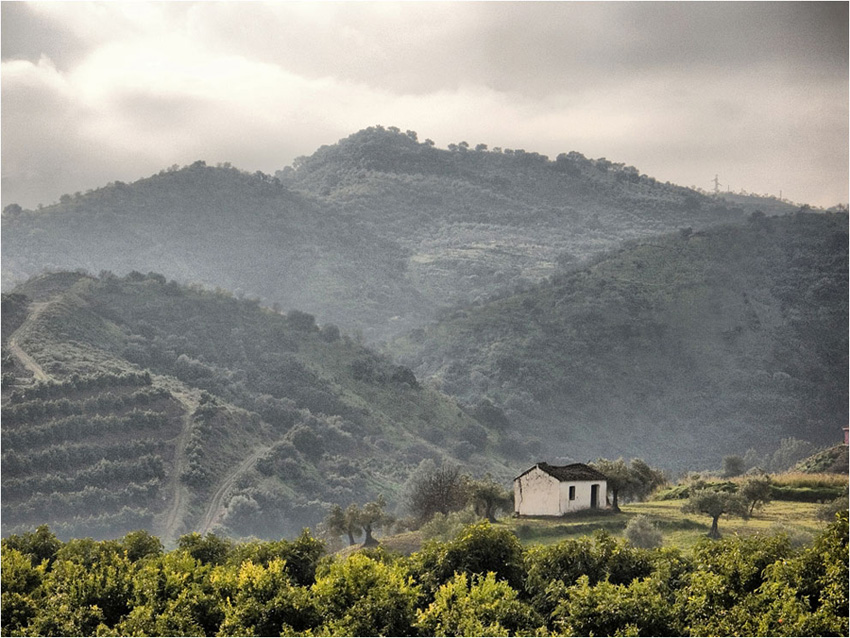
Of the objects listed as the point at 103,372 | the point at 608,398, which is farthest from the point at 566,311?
the point at 103,372

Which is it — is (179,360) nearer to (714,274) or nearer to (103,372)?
(103,372)

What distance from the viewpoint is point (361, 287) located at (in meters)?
178

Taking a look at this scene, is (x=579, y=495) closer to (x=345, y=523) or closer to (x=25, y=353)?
(x=345, y=523)

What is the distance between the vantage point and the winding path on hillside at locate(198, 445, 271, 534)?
72.5 meters

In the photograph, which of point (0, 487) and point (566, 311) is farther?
point (566, 311)

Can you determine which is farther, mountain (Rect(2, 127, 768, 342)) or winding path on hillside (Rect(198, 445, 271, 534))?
mountain (Rect(2, 127, 768, 342))

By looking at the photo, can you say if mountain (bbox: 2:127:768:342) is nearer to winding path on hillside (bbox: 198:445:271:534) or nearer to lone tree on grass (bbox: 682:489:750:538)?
winding path on hillside (bbox: 198:445:271:534)

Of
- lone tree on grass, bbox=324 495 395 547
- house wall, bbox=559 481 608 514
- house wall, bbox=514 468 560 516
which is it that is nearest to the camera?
house wall, bbox=559 481 608 514

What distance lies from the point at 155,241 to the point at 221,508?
387 feet

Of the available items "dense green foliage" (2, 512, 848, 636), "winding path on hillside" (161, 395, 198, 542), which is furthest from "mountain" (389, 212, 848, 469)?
"dense green foliage" (2, 512, 848, 636)

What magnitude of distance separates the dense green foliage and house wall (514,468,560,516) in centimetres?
2259

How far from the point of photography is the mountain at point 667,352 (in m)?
119

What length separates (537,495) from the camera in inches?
1768

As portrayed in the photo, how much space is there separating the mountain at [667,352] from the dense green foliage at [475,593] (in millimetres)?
89075
